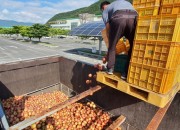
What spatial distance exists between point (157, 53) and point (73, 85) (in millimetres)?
4519

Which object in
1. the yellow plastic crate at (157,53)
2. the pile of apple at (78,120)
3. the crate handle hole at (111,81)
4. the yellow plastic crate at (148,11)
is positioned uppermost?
the yellow plastic crate at (148,11)

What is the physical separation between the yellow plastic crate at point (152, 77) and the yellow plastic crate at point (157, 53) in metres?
0.09

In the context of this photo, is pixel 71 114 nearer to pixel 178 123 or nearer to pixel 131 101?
pixel 131 101

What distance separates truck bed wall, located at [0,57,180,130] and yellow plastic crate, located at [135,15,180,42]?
1.79 metres

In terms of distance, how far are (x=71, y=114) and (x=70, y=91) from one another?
155 cm

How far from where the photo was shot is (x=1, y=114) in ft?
10.2

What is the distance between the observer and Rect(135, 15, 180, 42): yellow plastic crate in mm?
2484

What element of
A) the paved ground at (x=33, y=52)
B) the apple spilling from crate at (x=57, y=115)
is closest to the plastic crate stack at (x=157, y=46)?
the apple spilling from crate at (x=57, y=115)

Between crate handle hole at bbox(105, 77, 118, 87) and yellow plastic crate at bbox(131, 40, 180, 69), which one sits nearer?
yellow plastic crate at bbox(131, 40, 180, 69)

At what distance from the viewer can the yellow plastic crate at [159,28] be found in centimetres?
248

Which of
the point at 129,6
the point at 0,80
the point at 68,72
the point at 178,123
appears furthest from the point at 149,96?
the point at 0,80

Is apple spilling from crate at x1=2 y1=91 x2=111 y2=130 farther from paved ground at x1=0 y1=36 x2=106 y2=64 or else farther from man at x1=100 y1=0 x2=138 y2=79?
paved ground at x1=0 y1=36 x2=106 y2=64

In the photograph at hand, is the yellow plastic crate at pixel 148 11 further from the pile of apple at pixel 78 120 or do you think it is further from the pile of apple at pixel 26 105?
the pile of apple at pixel 26 105

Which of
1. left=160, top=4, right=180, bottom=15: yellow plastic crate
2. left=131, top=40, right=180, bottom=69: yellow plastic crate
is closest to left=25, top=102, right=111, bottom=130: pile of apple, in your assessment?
left=131, top=40, right=180, bottom=69: yellow plastic crate
